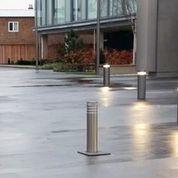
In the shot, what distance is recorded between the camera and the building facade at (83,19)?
4762cm

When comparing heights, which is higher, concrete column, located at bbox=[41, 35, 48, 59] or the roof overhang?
the roof overhang

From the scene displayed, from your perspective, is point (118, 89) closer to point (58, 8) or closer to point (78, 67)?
point (78, 67)

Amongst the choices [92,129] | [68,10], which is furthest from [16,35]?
[92,129]

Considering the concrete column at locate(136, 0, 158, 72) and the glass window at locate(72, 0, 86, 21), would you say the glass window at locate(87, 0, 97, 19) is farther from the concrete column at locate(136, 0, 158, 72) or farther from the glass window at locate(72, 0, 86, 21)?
the concrete column at locate(136, 0, 158, 72)

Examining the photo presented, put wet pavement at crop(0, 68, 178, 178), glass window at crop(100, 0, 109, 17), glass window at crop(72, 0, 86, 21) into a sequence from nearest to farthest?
wet pavement at crop(0, 68, 178, 178)
glass window at crop(100, 0, 109, 17)
glass window at crop(72, 0, 86, 21)

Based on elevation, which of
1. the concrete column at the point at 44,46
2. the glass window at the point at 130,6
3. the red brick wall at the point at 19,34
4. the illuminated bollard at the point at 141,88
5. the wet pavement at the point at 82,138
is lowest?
the wet pavement at the point at 82,138

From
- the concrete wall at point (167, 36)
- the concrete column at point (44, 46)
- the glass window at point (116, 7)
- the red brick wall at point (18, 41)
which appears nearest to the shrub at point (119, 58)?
the glass window at point (116, 7)

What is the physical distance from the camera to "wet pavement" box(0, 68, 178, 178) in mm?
9125

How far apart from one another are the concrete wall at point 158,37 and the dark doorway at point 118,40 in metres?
19.5

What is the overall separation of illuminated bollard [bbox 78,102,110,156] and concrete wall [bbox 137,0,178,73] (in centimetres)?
2599

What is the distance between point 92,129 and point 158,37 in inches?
1059

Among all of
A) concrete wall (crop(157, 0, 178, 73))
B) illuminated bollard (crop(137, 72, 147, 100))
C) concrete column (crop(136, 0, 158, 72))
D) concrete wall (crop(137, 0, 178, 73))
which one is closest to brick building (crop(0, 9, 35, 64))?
concrete column (crop(136, 0, 158, 72))

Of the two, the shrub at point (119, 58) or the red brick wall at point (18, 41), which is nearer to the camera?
the shrub at point (119, 58)

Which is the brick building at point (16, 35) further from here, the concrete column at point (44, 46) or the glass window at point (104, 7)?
the glass window at point (104, 7)
